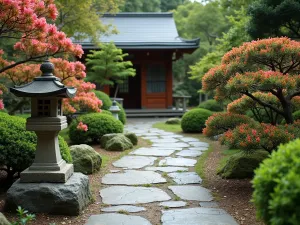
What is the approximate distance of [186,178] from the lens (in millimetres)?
5695

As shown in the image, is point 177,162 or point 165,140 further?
point 165,140

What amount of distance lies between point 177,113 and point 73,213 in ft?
46.0

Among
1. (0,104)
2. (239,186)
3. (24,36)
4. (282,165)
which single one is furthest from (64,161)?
(282,165)

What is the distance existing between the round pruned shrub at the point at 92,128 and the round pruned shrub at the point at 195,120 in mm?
3016

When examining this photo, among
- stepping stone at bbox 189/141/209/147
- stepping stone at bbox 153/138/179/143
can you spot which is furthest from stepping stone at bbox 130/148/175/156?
stepping stone at bbox 153/138/179/143

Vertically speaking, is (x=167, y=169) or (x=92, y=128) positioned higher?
(x=92, y=128)

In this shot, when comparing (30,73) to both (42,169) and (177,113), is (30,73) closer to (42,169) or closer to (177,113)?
(42,169)

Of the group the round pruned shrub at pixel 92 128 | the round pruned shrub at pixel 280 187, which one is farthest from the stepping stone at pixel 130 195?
the round pruned shrub at pixel 92 128

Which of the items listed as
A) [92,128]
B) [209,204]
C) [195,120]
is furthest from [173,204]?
[195,120]

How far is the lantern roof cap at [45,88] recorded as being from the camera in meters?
4.07

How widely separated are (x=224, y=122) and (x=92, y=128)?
4.48 meters

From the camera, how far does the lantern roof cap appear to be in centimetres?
407

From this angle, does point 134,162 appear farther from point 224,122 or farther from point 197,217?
point 197,217

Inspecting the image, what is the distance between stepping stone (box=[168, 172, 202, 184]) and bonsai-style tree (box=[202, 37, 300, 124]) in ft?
4.64
